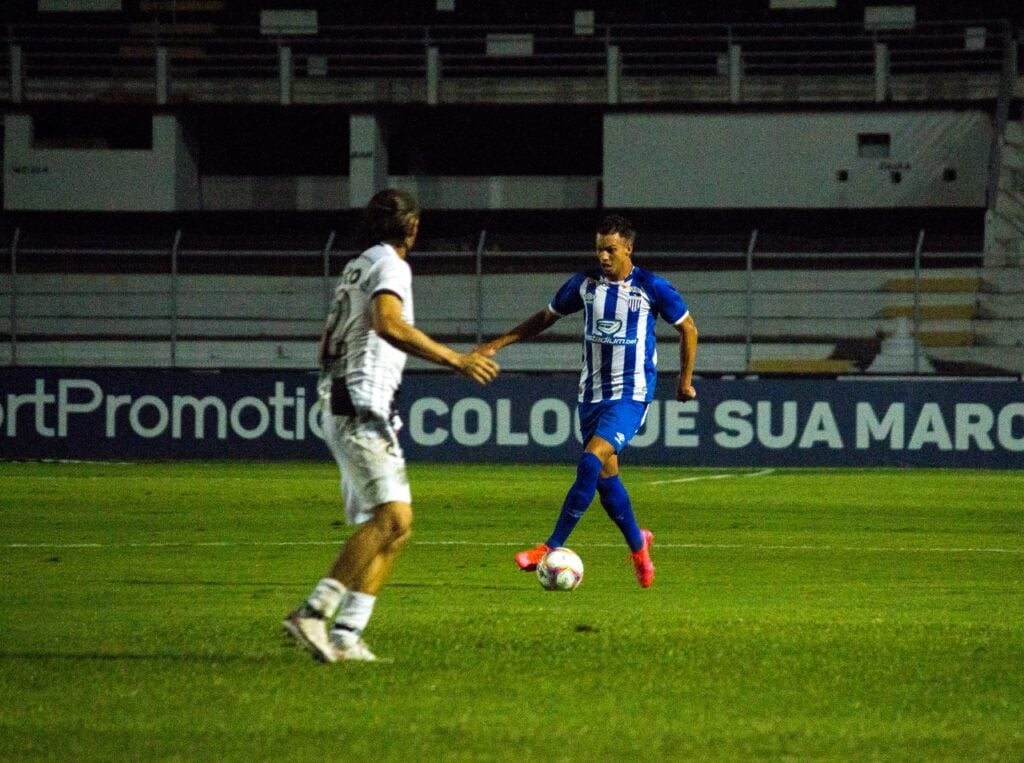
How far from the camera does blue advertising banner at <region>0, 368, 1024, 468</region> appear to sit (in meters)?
23.1

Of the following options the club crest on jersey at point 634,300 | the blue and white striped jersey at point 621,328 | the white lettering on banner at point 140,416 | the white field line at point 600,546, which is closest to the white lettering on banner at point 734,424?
the white lettering on banner at point 140,416

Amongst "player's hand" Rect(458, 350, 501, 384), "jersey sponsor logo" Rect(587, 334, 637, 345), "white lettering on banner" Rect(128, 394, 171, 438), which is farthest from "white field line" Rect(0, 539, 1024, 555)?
"white lettering on banner" Rect(128, 394, 171, 438)

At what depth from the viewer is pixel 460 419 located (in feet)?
78.0

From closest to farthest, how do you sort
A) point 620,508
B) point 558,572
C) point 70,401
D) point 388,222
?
point 388,222, point 558,572, point 620,508, point 70,401

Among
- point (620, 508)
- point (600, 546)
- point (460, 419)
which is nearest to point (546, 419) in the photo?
point (460, 419)

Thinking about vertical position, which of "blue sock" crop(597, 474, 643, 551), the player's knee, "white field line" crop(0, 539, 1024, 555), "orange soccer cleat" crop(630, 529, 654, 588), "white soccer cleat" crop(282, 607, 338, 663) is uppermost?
the player's knee

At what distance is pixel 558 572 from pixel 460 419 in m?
13.8

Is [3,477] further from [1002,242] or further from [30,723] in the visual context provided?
[1002,242]

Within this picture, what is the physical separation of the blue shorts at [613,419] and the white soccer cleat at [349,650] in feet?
12.6

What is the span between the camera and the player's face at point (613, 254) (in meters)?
10.8

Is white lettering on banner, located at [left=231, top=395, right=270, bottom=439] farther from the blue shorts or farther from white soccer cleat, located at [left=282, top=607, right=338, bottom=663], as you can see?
white soccer cleat, located at [left=282, top=607, right=338, bottom=663]

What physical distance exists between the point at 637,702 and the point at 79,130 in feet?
120

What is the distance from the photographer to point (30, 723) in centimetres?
595

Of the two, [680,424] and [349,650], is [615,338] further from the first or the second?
[680,424]
